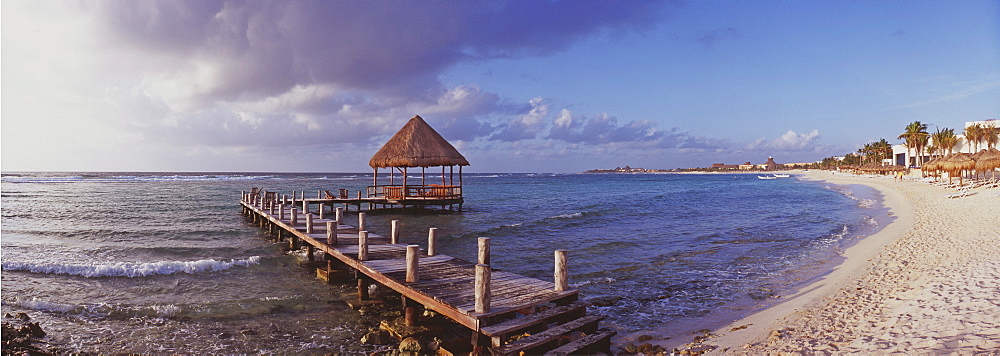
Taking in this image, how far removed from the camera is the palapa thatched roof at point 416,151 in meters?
25.0

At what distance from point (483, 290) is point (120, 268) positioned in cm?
1024

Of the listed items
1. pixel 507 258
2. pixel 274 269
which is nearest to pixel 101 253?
pixel 274 269

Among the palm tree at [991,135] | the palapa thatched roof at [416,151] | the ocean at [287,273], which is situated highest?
the palm tree at [991,135]

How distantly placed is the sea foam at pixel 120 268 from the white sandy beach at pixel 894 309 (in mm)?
11570

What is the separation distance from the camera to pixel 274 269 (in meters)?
A: 12.0

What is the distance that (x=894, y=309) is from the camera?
7012 millimetres

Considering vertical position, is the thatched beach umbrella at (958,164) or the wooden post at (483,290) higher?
the thatched beach umbrella at (958,164)

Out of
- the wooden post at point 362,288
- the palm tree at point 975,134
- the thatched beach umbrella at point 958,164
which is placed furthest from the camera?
the palm tree at point 975,134

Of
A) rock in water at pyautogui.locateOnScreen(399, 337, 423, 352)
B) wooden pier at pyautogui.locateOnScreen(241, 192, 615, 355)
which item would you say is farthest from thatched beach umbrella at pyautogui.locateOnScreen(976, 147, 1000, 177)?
rock in water at pyautogui.locateOnScreen(399, 337, 423, 352)

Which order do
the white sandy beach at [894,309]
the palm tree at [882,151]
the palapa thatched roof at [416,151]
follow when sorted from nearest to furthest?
the white sandy beach at [894,309]
the palapa thatched roof at [416,151]
the palm tree at [882,151]

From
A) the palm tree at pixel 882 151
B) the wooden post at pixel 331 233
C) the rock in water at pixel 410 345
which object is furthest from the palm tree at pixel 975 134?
the rock in water at pixel 410 345

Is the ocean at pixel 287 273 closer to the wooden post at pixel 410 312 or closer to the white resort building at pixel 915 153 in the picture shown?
the wooden post at pixel 410 312

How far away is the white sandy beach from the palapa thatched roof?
18345 millimetres

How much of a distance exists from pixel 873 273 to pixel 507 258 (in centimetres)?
851
